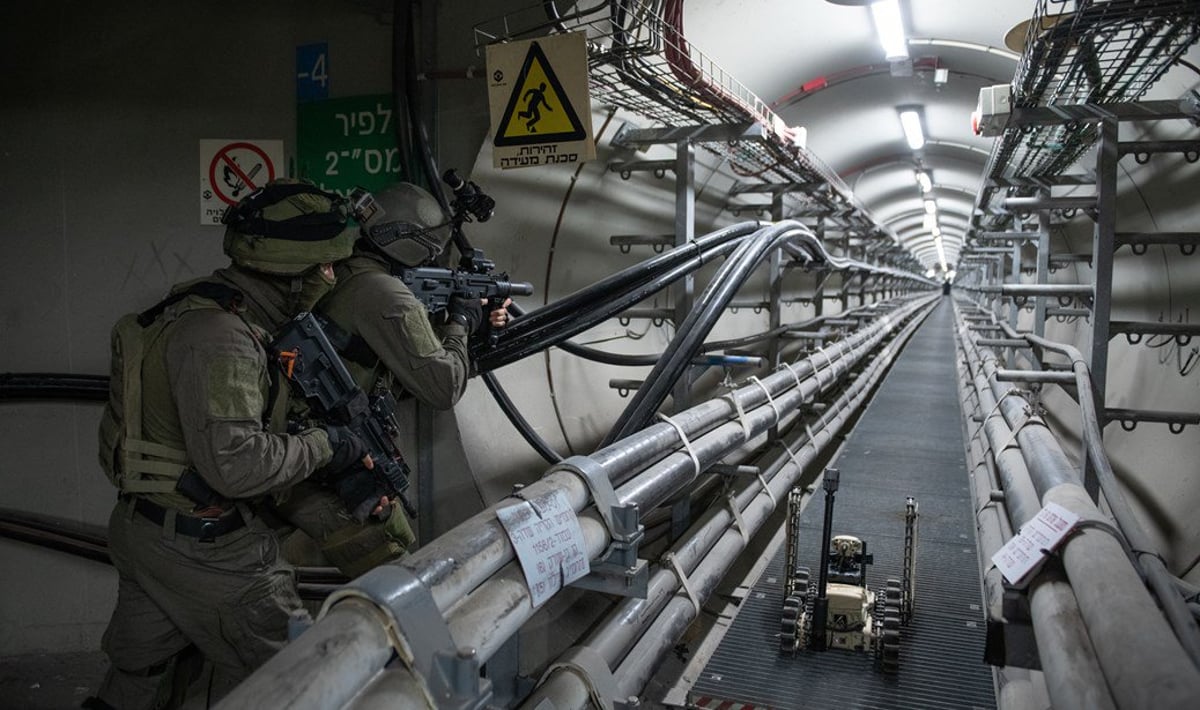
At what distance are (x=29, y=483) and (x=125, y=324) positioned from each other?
1888 millimetres

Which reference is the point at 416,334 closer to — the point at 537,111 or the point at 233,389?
the point at 233,389

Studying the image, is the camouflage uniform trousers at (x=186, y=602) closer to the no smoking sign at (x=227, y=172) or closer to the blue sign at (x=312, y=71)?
the no smoking sign at (x=227, y=172)

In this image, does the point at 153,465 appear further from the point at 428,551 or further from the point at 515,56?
the point at 515,56

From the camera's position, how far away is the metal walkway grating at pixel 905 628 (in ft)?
7.15

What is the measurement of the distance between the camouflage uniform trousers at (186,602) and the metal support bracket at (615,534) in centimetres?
112

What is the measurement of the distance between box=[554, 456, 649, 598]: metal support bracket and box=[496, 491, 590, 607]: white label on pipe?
0.43ft

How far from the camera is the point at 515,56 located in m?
3.05

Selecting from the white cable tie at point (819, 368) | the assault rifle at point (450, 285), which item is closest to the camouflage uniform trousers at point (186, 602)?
the assault rifle at point (450, 285)

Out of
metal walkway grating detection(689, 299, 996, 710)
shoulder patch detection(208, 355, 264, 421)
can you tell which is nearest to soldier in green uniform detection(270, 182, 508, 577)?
shoulder patch detection(208, 355, 264, 421)

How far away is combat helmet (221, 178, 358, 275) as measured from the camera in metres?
2.26

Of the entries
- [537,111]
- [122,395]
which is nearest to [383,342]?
[122,395]

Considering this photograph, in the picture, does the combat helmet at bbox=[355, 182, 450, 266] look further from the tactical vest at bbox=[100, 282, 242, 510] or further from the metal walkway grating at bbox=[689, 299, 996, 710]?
the metal walkway grating at bbox=[689, 299, 996, 710]

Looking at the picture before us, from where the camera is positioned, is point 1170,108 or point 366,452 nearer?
point 366,452

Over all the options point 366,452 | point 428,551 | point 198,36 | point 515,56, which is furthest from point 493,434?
point 428,551
